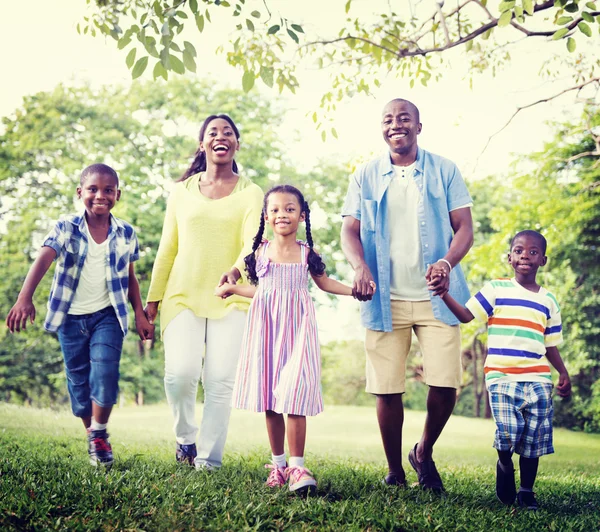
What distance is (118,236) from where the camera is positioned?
5070 millimetres

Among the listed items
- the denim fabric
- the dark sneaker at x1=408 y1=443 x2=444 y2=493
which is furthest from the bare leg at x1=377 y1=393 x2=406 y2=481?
the denim fabric

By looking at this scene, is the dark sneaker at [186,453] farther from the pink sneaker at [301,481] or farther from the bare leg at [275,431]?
the pink sneaker at [301,481]

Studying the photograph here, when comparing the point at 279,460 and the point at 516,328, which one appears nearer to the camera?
the point at 279,460

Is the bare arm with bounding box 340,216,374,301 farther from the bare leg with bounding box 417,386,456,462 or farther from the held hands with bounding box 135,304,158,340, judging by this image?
the held hands with bounding box 135,304,158,340

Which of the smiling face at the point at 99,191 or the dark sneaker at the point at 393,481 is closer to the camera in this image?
the dark sneaker at the point at 393,481

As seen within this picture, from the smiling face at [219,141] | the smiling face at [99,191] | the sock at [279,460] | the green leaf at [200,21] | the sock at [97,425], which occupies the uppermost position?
the green leaf at [200,21]

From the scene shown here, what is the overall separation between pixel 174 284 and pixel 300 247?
0.97 m

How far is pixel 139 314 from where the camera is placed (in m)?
5.10

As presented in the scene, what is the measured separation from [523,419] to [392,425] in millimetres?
807

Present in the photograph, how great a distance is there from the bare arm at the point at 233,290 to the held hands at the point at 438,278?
107 cm

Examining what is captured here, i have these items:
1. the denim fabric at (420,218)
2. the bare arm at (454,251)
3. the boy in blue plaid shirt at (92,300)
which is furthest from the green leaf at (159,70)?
the bare arm at (454,251)

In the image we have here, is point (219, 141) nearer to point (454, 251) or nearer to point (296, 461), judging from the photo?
point (454, 251)

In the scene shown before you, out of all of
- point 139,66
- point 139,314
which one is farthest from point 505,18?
point 139,314

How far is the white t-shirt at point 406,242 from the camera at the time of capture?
4.64 metres
